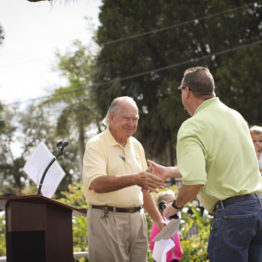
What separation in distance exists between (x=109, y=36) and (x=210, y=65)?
215 inches

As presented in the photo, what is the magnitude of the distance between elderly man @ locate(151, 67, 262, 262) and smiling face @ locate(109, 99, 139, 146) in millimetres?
1036

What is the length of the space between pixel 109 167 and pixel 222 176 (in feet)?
4.24

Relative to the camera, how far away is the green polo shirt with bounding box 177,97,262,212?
310cm

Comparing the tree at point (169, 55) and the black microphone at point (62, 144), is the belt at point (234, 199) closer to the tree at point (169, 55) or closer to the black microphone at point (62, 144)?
the black microphone at point (62, 144)

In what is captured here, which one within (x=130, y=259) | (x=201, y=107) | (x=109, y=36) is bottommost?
(x=130, y=259)

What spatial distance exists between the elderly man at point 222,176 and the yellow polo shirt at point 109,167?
93 cm

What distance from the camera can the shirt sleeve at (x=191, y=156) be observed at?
3.07 m

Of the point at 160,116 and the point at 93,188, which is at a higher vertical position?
the point at 160,116

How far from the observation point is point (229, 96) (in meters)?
21.6

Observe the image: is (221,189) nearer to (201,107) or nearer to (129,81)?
(201,107)

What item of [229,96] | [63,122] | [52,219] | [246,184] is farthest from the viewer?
[63,122]

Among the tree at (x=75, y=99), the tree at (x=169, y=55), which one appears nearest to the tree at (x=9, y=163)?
the tree at (x=75, y=99)

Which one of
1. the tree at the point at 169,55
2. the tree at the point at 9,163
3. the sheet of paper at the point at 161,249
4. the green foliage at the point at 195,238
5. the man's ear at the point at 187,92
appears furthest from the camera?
the tree at the point at 9,163

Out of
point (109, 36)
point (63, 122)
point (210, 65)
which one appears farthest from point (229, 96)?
point (63, 122)
